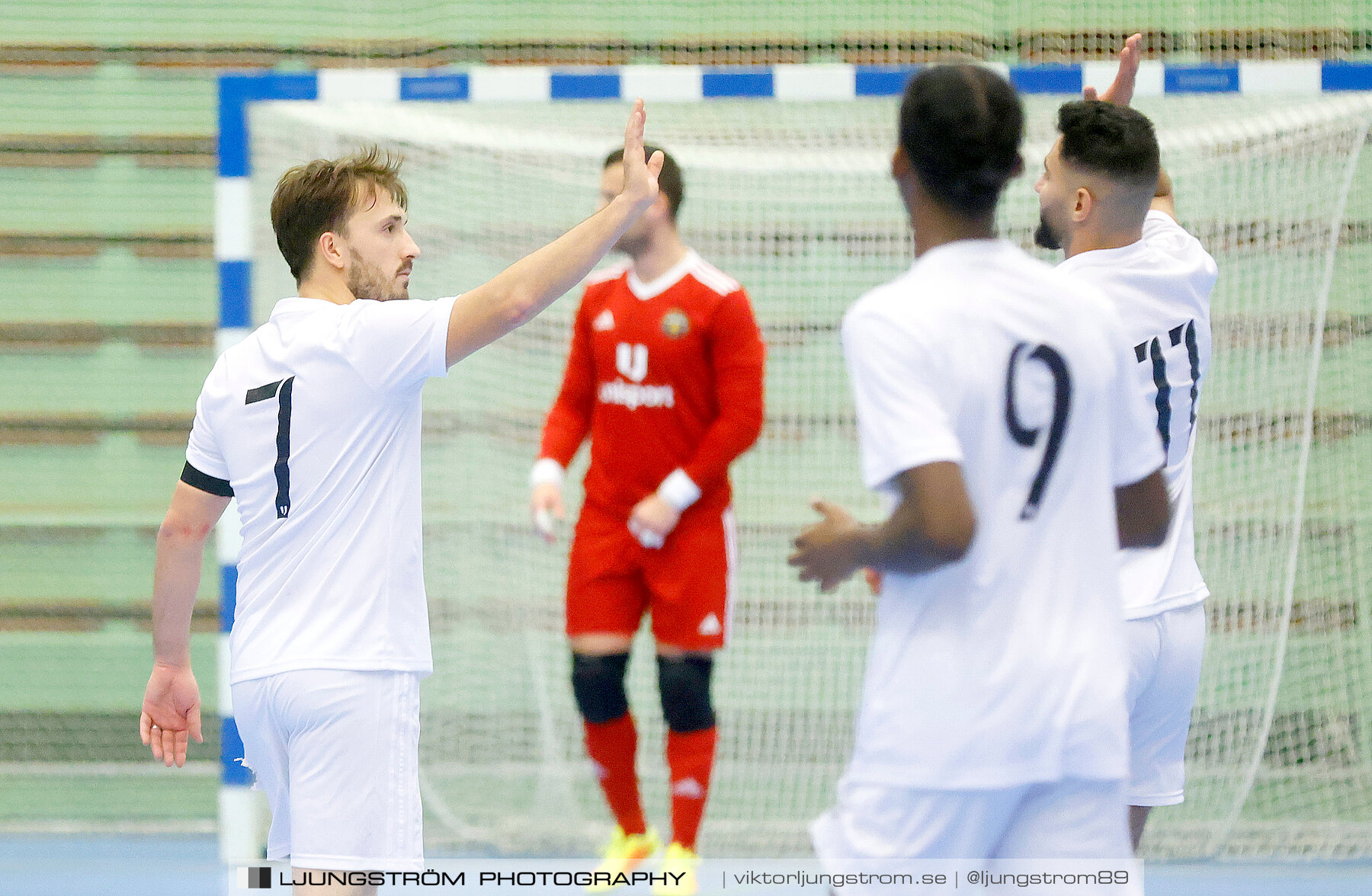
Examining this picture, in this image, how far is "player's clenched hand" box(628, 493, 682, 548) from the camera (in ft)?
11.4

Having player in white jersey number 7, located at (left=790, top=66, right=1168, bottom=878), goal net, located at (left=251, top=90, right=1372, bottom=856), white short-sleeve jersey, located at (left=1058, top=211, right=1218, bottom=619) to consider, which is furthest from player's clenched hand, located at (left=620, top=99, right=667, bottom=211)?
goal net, located at (left=251, top=90, right=1372, bottom=856)

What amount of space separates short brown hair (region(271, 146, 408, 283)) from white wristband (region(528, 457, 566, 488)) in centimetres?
112

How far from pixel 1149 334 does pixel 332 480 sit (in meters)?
1.59

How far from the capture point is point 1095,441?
1705mm

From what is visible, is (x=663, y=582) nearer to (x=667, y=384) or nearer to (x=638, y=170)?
(x=667, y=384)

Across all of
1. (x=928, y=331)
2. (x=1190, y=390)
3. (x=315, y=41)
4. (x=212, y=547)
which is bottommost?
(x=212, y=547)

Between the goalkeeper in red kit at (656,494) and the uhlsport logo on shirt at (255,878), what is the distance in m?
0.91

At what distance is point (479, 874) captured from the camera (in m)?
3.99

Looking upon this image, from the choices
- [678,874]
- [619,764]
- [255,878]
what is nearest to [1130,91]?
[619,764]

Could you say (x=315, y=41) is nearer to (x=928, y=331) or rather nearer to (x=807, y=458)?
(x=807, y=458)

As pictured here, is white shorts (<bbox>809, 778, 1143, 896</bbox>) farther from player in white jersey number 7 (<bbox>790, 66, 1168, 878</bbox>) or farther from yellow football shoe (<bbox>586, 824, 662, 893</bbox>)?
yellow football shoe (<bbox>586, 824, 662, 893</bbox>)

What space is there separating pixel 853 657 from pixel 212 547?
2472 millimetres

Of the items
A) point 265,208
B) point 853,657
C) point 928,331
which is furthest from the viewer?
point 853,657

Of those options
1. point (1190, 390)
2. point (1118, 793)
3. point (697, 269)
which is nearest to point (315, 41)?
point (697, 269)
